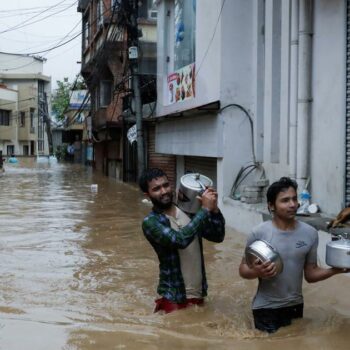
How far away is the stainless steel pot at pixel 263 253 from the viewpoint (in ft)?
12.2

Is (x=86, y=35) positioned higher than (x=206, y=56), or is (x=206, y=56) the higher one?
(x=86, y=35)

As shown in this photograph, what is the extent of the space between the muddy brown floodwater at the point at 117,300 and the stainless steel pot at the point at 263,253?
0.74m

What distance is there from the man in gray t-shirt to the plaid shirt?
38cm

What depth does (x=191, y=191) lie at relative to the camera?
170 inches

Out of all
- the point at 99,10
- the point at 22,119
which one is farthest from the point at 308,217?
the point at 22,119

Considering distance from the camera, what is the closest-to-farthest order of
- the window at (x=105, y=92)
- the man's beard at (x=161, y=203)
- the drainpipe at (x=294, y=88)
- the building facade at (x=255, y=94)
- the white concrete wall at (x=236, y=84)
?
the man's beard at (x=161, y=203) → the building facade at (x=255, y=94) → the drainpipe at (x=294, y=88) → the white concrete wall at (x=236, y=84) → the window at (x=105, y=92)

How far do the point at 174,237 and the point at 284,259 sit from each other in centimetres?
77

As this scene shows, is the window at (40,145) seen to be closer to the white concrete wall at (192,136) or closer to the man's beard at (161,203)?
the white concrete wall at (192,136)

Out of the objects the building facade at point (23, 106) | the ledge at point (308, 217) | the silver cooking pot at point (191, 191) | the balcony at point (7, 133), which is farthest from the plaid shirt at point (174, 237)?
the balcony at point (7, 133)

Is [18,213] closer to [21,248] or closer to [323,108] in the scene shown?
[21,248]

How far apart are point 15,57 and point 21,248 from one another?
65021mm

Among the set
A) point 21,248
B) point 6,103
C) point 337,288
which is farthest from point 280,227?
point 6,103

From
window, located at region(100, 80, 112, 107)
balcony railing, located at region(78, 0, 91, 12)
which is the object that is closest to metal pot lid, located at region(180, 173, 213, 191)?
window, located at region(100, 80, 112, 107)

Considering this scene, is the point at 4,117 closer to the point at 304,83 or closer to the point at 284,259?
the point at 304,83
